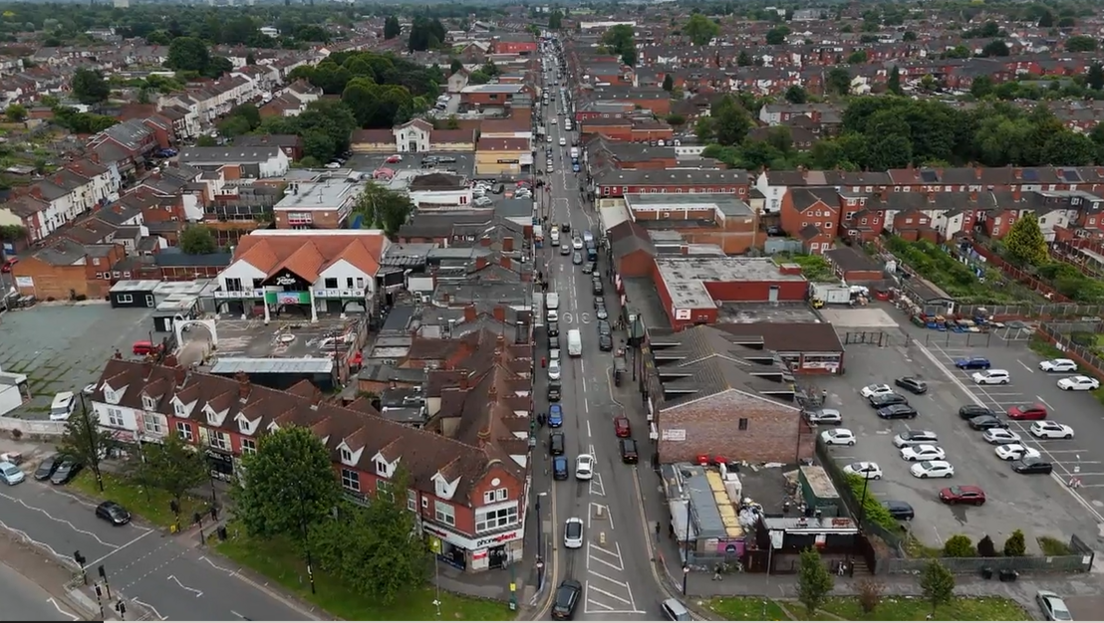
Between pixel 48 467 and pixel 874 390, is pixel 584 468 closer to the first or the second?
pixel 874 390

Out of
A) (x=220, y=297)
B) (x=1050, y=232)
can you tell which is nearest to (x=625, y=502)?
(x=220, y=297)

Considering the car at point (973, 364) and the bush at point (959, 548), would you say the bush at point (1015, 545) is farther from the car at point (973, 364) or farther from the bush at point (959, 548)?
the car at point (973, 364)

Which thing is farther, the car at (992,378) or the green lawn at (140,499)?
the car at (992,378)

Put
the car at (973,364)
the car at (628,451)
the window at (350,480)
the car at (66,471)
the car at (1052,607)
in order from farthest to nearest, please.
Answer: the car at (973,364)
the car at (628,451)
the car at (66,471)
the window at (350,480)
the car at (1052,607)

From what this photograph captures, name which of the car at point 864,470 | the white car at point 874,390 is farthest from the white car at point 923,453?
the white car at point 874,390

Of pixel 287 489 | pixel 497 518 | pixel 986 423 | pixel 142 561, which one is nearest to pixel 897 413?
pixel 986 423

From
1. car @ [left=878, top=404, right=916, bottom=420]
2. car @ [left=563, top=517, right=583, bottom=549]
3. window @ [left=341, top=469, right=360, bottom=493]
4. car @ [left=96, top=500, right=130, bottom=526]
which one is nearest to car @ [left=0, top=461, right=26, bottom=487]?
car @ [left=96, top=500, right=130, bottom=526]

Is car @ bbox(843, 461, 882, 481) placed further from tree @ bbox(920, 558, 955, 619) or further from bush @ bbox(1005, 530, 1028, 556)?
tree @ bbox(920, 558, 955, 619)

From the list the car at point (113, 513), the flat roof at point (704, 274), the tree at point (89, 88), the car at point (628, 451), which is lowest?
the car at point (113, 513)
